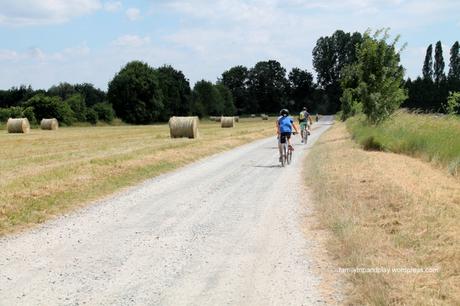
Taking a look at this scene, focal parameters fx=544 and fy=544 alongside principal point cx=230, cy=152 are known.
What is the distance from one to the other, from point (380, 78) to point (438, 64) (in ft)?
412

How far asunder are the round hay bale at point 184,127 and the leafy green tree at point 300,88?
121m

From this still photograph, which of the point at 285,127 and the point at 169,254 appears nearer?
the point at 169,254

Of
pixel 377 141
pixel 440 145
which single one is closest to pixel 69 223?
pixel 440 145

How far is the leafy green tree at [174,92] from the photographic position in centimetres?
10685

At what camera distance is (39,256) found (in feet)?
24.1

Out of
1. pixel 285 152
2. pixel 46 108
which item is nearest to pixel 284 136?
pixel 285 152

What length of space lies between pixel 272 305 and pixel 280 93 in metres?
151

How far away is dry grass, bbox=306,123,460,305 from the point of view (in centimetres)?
563

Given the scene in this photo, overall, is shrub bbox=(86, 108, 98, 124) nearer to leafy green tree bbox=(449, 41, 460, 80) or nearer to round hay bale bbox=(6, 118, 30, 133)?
round hay bale bbox=(6, 118, 30, 133)

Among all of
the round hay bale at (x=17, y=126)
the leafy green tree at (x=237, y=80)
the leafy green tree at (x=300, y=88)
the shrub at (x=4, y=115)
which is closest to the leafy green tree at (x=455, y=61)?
the leafy green tree at (x=300, y=88)

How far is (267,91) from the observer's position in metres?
155

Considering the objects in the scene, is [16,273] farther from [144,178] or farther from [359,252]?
[144,178]

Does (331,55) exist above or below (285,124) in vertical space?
above

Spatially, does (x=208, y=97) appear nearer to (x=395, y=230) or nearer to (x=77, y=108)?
(x=77, y=108)
